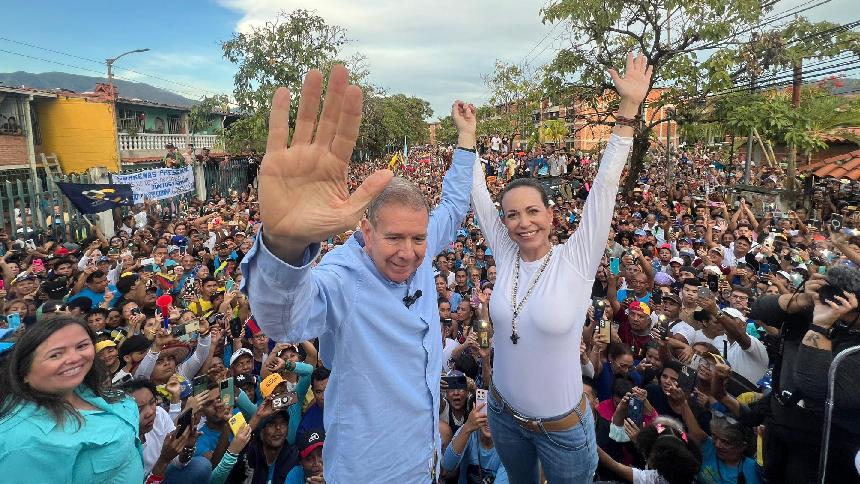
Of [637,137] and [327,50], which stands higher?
[327,50]

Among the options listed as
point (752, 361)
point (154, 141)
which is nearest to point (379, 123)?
point (154, 141)

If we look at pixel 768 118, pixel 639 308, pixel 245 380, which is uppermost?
pixel 768 118

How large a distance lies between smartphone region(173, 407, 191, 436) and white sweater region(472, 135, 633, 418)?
6.55 ft

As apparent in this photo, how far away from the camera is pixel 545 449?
6.29 feet

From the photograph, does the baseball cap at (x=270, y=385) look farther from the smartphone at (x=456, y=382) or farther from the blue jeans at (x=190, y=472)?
the smartphone at (x=456, y=382)

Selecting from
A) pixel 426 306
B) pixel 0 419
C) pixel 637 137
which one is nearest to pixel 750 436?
pixel 426 306

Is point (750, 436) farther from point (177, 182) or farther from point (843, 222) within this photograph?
point (177, 182)

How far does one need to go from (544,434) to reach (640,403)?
1662mm

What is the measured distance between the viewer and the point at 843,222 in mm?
9484

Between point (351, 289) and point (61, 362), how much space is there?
141cm

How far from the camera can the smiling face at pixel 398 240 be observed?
4.84 feet

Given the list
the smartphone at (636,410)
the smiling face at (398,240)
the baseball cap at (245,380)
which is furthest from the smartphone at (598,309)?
the smiling face at (398,240)

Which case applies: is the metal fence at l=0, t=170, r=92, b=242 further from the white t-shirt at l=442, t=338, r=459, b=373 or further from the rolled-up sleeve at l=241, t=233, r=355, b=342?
the rolled-up sleeve at l=241, t=233, r=355, b=342

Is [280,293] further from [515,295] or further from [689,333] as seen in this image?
[689,333]
